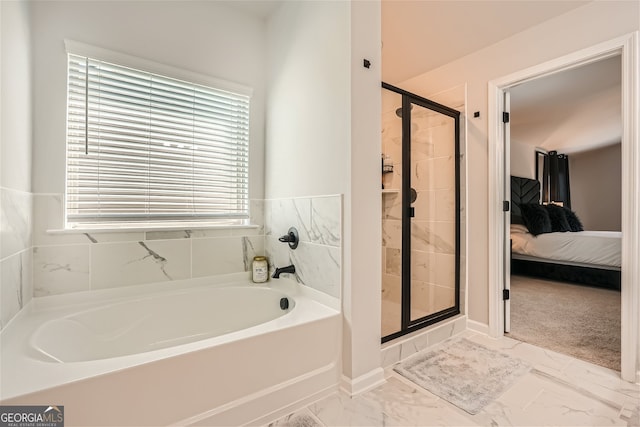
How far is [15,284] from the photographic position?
4.36 feet

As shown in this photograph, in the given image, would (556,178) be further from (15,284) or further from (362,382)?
(15,284)

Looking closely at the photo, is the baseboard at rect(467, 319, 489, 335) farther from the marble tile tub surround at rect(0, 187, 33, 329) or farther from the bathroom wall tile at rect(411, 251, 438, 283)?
the marble tile tub surround at rect(0, 187, 33, 329)

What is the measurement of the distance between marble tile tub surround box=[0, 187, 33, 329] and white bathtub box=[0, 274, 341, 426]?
9cm

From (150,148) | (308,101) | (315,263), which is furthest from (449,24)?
(150,148)

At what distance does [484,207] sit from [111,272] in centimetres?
272

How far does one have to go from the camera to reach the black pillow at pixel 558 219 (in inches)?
173

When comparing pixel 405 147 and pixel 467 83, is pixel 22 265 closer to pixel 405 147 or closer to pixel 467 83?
pixel 405 147

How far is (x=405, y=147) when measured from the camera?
7.22 feet

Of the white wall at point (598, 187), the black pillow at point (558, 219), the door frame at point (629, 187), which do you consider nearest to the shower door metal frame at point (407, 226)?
the door frame at point (629, 187)

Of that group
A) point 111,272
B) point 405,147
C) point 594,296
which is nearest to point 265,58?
point 405,147

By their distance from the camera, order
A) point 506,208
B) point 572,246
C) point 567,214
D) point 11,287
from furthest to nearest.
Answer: point 567,214, point 572,246, point 506,208, point 11,287

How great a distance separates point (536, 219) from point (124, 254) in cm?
517

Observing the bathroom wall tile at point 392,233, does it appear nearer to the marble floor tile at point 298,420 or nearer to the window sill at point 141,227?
the window sill at point 141,227

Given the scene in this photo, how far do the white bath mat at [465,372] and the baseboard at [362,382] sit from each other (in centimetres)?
20
